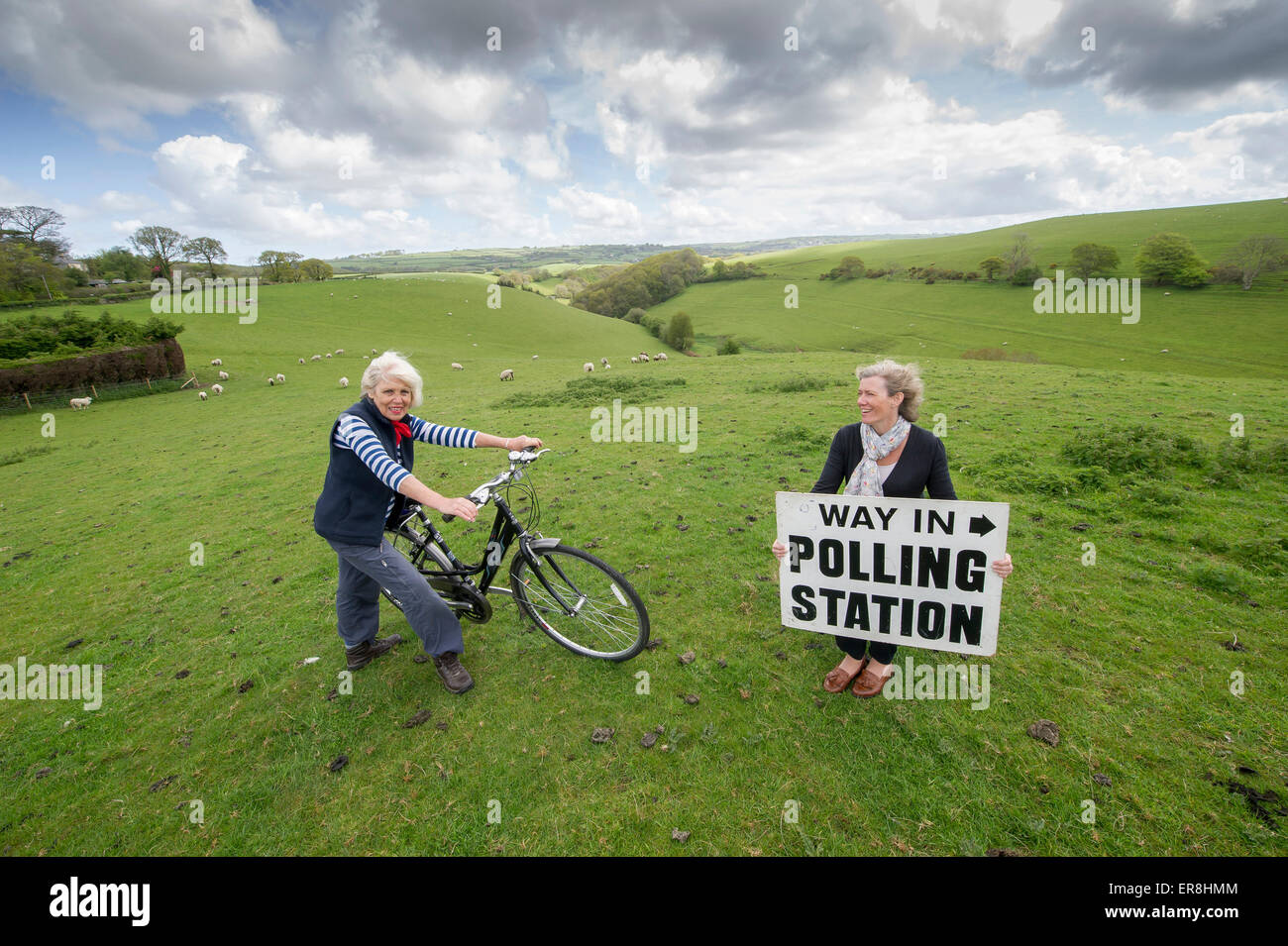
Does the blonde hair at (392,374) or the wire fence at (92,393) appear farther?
the wire fence at (92,393)

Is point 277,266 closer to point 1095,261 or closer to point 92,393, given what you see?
point 92,393

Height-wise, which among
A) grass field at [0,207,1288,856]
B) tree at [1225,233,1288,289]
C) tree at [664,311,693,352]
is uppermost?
tree at [1225,233,1288,289]

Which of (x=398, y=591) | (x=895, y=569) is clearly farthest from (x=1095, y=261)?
(x=398, y=591)

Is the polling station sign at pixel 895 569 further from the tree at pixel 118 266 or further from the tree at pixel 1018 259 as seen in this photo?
the tree at pixel 118 266

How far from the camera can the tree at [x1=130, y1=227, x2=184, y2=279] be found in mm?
67562

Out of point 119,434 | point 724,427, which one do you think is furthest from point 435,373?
point 724,427

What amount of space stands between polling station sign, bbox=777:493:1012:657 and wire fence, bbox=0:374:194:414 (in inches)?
1471

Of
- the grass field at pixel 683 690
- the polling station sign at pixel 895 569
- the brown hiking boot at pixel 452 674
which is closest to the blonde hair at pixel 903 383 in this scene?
the polling station sign at pixel 895 569

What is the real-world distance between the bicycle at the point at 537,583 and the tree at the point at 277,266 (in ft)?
310

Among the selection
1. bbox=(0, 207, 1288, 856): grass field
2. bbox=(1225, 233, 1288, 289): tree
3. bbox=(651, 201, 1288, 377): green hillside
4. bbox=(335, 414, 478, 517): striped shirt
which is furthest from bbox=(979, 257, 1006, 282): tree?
bbox=(335, 414, 478, 517): striped shirt

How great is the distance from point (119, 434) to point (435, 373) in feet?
51.1

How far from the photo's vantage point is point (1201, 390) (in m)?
14.8

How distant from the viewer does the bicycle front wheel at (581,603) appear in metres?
4.67

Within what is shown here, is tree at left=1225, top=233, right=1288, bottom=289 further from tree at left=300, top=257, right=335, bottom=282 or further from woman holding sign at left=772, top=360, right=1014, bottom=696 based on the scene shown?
tree at left=300, top=257, right=335, bottom=282
